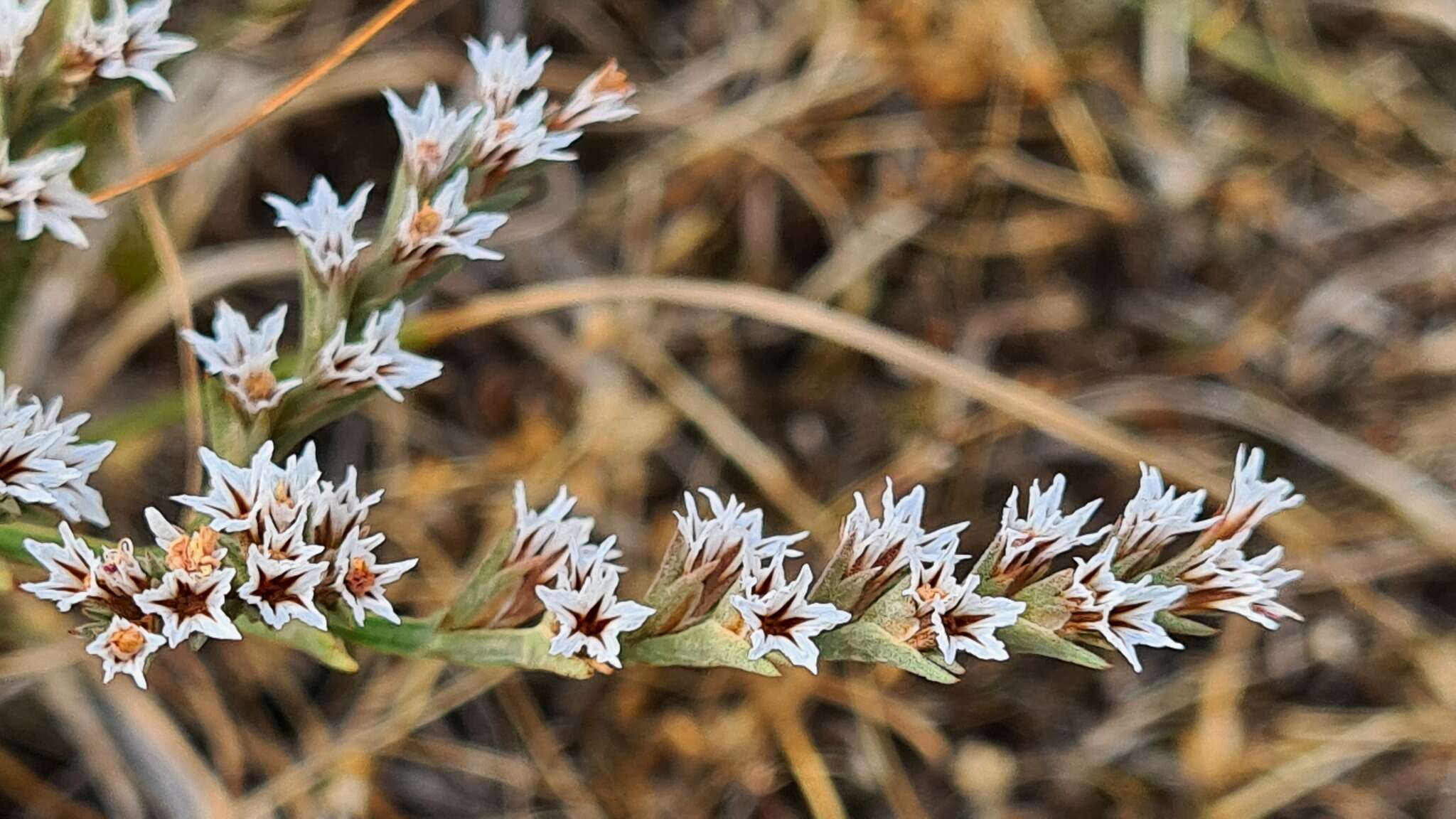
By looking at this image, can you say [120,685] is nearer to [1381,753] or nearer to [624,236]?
[624,236]

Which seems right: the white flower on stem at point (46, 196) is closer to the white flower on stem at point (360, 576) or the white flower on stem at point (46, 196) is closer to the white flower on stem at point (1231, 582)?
the white flower on stem at point (360, 576)

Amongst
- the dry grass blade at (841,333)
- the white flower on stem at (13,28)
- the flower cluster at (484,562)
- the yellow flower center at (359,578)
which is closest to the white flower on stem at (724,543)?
the flower cluster at (484,562)

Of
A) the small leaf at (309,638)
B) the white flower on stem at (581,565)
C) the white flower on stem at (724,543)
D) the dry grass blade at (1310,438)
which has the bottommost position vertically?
the small leaf at (309,638)

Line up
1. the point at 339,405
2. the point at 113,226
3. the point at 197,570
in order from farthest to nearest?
the point at 113,226 < the point at 339,405 < the point at 197,570

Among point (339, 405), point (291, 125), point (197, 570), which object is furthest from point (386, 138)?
point (197, 570)

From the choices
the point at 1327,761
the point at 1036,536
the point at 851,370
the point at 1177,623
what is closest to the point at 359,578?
the point at 1036,536
